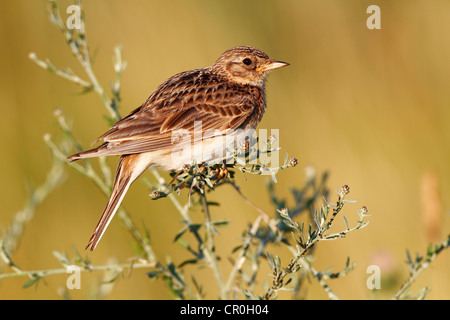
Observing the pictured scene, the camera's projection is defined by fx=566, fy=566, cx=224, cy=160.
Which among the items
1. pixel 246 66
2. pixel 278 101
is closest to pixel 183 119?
pixel 246 66

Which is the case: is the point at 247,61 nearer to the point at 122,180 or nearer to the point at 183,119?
the point at 183,119

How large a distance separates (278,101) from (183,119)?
2.98m

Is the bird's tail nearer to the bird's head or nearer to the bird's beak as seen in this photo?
the bird's head

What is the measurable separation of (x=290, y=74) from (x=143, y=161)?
3645mm

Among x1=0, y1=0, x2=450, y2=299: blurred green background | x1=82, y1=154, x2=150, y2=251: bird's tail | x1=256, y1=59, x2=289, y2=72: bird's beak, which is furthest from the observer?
x1=0, y1=0, x2=450, y2=299: blurred green background

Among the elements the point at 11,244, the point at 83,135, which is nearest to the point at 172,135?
the point at 11,244

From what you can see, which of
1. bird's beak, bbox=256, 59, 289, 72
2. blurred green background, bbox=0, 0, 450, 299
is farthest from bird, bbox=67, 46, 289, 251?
blurred green background, bbox=0, 0, 450, 299

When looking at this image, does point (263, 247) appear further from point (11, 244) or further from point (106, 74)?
point (106, 74)

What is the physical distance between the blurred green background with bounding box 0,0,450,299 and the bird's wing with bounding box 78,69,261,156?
80.0 inches

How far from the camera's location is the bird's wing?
4.07m

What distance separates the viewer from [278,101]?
7152 millimetres

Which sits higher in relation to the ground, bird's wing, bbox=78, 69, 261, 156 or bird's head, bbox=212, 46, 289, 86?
bird's head, bbox=212, 46, 289, 86

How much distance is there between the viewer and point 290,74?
288 inches
